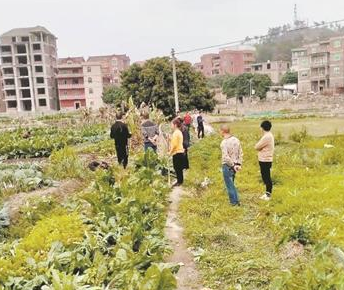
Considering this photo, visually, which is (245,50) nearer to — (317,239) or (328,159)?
(328,159)

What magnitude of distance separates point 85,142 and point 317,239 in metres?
18.4

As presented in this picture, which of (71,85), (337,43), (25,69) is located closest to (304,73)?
(337,43)

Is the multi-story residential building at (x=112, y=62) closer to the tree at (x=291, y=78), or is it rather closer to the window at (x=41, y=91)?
the window at (x=41, y=91)

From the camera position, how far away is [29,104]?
7762 cm

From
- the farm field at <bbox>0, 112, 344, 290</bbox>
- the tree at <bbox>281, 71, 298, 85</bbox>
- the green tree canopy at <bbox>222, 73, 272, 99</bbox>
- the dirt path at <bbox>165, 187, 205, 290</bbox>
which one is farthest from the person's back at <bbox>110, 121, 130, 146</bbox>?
the tree at <bbox>281, 71, 298, 85</bbox>

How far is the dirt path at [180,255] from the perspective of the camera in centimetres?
527

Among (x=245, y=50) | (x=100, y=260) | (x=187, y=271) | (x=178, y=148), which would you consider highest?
(x=245, y=50)

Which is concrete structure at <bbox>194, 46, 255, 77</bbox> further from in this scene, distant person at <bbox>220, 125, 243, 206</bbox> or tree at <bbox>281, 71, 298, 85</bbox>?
distant person at <bbox>220, 125, 243, 206</bbox>

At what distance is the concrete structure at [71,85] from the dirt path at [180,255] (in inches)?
2837

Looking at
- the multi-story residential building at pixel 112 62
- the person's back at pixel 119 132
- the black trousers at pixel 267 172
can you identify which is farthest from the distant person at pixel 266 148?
the multi-story residential building at pixel 112 62

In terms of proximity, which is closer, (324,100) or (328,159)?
(328,159)

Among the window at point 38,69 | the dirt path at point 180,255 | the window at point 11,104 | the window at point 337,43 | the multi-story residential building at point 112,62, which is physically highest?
the multi-story residential building at point 112,62

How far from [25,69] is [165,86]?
44.5m

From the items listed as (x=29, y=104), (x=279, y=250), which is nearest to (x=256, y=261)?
(x=279, y=250)
